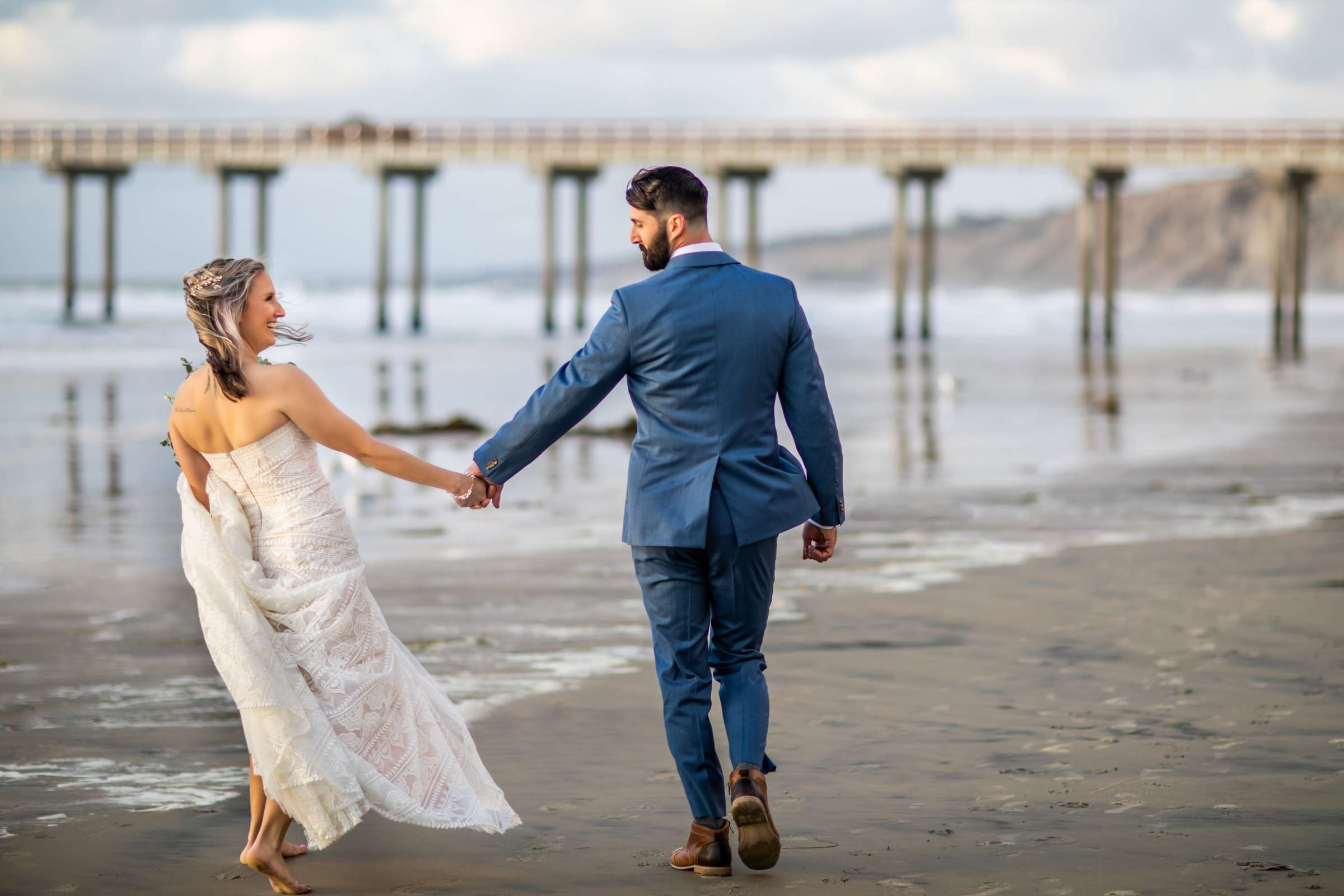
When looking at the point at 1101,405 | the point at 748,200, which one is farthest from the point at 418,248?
the point at 1101,405

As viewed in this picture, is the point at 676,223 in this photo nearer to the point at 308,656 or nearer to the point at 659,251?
the point at 659,251

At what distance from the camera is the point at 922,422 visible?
18.1m

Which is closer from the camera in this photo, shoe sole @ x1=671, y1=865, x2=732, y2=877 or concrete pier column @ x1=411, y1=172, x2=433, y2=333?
shoe sole @ x1=671, y1=865, x2=732, y2=877

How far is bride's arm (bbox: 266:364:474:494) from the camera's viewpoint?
3990mm

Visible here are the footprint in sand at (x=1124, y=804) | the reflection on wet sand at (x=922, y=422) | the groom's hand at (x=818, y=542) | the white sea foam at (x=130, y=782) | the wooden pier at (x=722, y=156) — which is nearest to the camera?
the groom's hand at (x=818, y=542)

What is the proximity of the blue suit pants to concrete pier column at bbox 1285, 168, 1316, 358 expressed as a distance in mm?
34571

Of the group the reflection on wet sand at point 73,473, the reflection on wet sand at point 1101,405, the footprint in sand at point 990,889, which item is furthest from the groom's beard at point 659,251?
the reflection on wet sand at point 1101,405

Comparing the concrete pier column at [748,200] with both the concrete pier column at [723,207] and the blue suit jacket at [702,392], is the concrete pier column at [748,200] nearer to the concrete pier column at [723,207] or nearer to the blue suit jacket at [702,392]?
the concrete pier column at [723,207]

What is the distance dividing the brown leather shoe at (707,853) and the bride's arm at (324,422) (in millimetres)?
1060

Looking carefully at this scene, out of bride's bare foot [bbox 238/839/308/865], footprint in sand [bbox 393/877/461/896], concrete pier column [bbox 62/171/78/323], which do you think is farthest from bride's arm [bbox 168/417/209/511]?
concrete pier column [bbox 62/171/78/323]

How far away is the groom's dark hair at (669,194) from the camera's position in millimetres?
4086

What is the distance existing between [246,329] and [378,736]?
102cm

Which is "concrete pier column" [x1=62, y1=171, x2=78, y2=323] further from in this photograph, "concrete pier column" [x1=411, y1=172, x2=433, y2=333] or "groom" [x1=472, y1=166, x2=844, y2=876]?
"groom" [x1=472, y1=166, x2=844, y2=876]

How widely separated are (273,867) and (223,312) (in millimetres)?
1292
